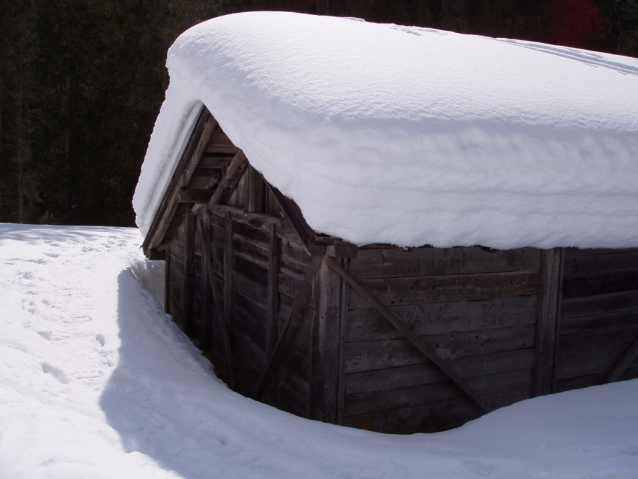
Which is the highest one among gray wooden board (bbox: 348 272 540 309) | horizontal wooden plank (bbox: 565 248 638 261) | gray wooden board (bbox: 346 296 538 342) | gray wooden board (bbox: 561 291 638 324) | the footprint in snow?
horizontal wooden plank (bbox: 565 248 638 261)

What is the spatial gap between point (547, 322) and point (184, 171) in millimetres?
3512

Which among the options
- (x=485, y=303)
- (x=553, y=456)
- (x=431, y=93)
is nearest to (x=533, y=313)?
(x=485, y=303)

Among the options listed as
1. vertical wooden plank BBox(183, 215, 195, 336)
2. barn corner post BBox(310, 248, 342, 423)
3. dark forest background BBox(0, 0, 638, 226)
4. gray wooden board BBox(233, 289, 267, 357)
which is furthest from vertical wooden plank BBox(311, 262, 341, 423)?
dark forest background BBox(0, 0, 638, 226)

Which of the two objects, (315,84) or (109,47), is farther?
(109,47)

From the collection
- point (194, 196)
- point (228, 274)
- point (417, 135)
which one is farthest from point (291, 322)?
point (194, 196)

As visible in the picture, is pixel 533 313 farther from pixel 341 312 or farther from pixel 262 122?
pixel 262 122

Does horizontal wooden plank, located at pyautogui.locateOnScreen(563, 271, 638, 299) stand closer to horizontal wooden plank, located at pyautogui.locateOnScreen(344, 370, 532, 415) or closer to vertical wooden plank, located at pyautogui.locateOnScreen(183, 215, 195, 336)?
horizontal wooden plank, located at pyautogui.locateOnScreen(344, 370, 532, 415)

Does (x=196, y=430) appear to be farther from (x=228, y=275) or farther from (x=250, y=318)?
(x=228, y=275)

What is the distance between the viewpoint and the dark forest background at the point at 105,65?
603 inches

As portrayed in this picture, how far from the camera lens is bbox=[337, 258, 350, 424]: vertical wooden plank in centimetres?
365

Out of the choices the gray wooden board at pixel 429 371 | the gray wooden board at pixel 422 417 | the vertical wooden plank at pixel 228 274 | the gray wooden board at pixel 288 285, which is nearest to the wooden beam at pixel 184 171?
the vertical wooden plank at pixel 228 274

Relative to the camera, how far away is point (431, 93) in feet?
9.95

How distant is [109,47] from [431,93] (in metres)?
16.7

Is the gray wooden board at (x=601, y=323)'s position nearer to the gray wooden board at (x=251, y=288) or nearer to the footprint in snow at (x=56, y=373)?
the gray wooden board at (x=251, y=288)
